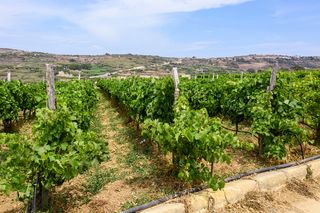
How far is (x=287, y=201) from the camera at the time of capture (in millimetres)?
5867

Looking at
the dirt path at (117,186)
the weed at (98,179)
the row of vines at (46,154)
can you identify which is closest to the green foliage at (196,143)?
the dirt path at (117,186)

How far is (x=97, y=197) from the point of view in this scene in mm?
5574

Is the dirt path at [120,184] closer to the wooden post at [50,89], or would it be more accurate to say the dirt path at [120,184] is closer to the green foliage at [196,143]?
the green foliage at [196,143]

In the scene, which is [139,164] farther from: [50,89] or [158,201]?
[50,89]

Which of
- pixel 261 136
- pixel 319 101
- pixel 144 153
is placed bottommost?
pixel 144 153

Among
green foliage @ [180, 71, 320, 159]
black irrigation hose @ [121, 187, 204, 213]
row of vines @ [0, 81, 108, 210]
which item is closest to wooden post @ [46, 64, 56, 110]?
row of vines @ [0, 81, 108, 210]

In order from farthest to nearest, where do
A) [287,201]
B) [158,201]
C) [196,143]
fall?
[287,201] < [196,143] < [158,201]

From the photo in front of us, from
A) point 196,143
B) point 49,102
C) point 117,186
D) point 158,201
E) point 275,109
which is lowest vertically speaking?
point 117,186

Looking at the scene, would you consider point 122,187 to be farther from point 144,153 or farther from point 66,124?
point 144,153

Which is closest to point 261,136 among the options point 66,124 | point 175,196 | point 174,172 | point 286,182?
point 286,182

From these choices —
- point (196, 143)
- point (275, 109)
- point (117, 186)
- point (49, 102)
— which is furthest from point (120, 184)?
A: point (275, 109)

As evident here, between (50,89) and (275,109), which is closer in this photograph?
(50,89)

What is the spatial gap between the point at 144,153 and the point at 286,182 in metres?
3.47

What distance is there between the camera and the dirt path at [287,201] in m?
5.44
